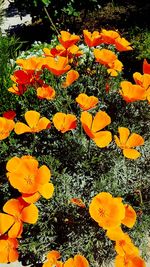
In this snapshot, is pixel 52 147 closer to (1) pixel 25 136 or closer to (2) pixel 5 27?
(1) pixel 25 136

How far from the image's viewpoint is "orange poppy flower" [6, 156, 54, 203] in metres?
2.17

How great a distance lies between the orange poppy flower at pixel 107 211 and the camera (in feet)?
7.02

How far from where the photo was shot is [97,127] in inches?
97.7

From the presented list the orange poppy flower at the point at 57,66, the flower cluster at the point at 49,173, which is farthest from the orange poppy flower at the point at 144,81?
the orange poppy flower at the point at 57,66

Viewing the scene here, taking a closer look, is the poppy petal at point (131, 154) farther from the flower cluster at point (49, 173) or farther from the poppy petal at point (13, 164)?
the poppy petal at point (13, 164)

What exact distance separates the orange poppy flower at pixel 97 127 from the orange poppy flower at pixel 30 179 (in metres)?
0.33

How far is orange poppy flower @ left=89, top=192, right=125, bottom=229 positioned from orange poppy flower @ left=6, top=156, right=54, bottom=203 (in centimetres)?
26

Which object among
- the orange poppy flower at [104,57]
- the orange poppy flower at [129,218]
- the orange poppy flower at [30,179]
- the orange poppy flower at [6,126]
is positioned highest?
the orange poppy flower at [104,57]

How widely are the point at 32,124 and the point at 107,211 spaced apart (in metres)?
0.77

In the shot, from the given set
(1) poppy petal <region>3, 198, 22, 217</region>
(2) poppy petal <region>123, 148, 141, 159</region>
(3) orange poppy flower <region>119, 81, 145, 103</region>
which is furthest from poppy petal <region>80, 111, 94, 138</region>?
(1) poppy petal <region>3, 198, 22, 217</region>

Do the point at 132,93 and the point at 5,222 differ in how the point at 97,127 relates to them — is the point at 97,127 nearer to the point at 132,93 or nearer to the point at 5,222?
the point at 132,93

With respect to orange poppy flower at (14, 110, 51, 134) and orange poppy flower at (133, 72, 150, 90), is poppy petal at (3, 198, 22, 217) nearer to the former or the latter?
orange poppy flower at (14, 110, 51, 134)

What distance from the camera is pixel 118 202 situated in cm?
224

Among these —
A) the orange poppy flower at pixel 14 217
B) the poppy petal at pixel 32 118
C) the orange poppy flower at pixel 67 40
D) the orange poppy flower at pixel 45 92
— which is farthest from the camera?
the orange poppy flower at pixel 67 40
